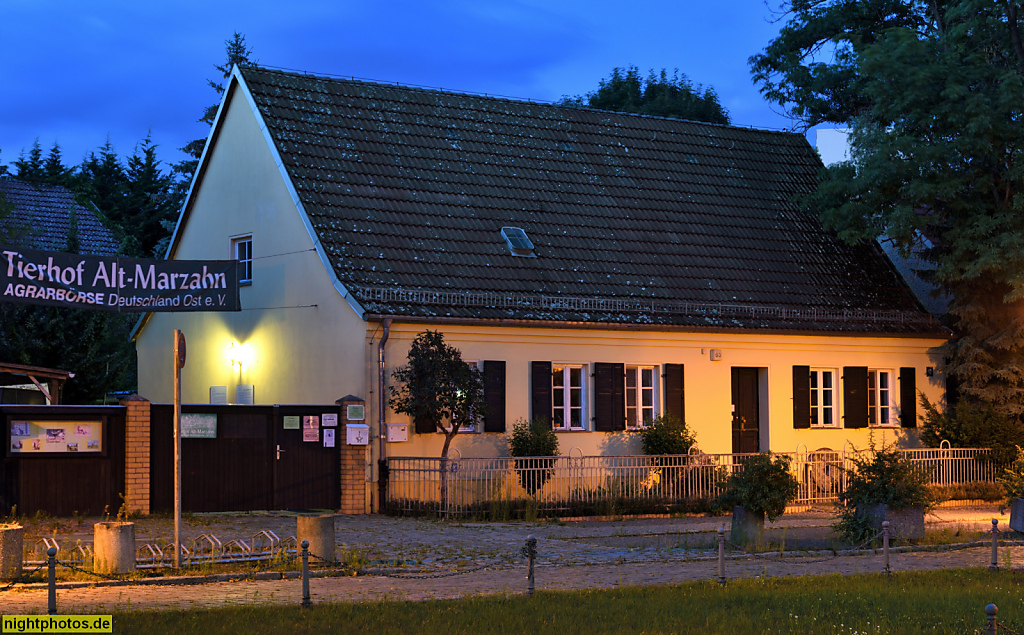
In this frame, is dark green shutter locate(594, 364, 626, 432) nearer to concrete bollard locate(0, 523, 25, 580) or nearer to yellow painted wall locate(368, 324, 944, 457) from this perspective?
yellow painted wall locate(368, 324, 944, 457)

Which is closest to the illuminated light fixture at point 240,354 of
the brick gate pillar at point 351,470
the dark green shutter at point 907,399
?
the brick gate pillar at point 351,470

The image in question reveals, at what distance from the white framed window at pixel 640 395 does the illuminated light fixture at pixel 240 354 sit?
27.0 feet

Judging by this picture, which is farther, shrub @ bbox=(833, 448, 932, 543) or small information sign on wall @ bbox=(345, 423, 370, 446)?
small information sign on wall @ bbox=(345, 423, 370, 446)

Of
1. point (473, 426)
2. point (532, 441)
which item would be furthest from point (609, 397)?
point (473, 426)

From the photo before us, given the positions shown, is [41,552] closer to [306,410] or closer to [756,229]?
[306,410]

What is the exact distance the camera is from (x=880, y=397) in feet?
95.3

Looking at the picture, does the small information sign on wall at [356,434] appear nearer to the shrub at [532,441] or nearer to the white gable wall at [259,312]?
the white gable wall at [259,312]

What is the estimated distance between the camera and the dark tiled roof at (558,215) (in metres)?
24.3

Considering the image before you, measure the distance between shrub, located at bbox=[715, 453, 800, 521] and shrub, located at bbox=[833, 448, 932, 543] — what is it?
970mm

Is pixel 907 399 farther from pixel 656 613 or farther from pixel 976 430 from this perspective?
pixel 656 613

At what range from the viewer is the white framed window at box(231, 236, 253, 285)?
2636 centimetres

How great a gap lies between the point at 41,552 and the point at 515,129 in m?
17.3

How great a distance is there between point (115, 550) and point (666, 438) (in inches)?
534

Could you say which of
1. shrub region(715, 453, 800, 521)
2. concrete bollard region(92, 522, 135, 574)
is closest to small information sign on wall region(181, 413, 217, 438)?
concrete bollard region(92, 522, 135, 574)
